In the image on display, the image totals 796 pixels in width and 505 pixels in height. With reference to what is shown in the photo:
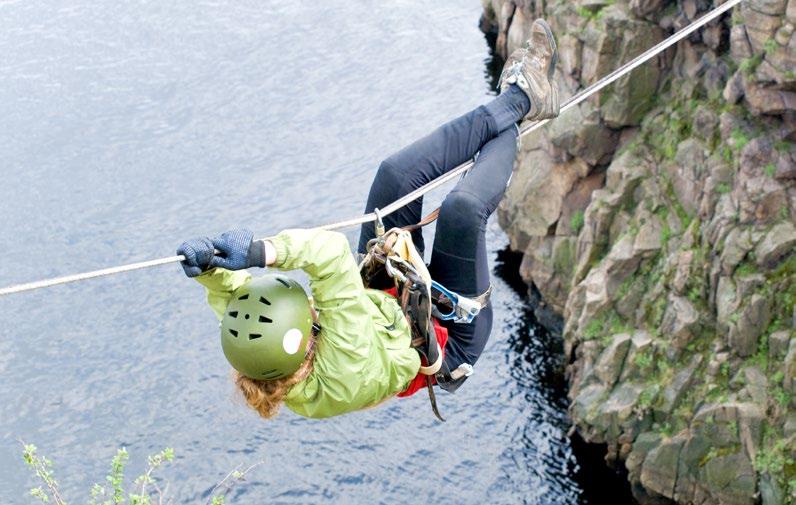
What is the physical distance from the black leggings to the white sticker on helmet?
143 cm

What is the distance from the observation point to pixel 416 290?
7113 millimetres

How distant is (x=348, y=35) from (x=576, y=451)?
1526 centimetres

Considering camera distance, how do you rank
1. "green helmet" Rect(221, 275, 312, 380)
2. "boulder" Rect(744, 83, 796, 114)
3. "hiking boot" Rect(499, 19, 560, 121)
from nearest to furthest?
1. "green helmet" Rect(221, 275, 312, 380)
2. "hiking boot" Rect(499, 19, 560, 121)
3. "boulder" Rect(744, 83, 796, 114)

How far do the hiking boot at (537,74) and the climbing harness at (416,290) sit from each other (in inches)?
54.5

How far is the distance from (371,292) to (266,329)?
1.04 meters

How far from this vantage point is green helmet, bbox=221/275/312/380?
20.3 feet

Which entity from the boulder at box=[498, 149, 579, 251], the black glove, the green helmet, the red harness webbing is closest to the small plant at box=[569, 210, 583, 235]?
the boulder at box=[498, 149, 579, 251]

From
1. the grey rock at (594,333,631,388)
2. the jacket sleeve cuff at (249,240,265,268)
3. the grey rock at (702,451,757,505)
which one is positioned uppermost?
the jacket sleeve cuff at (249,240,265,268)

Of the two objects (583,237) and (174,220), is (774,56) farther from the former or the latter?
(174,220)

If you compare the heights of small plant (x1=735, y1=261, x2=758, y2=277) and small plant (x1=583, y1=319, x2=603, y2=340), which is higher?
small plant (x1=735, y1=261, x2=758, y2=277)

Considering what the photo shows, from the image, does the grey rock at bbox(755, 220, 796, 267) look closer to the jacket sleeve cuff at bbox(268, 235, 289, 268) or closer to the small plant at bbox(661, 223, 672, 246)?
the small plant at bbox(661, 223, 672, 246)

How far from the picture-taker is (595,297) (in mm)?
16188

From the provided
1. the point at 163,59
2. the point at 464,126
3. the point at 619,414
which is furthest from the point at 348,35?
the point at 464,126

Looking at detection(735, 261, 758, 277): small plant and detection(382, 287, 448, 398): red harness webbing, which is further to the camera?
detection(735, 261, 758, 277): small plant
